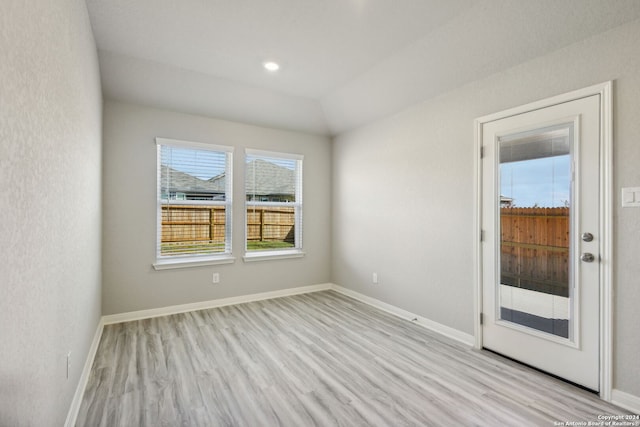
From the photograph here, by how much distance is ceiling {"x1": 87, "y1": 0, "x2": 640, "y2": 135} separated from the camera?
2.32m

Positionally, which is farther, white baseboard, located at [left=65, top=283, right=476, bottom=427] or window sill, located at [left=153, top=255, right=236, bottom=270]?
window sill, located at [left=153, top=255, right=236, bottom=270]

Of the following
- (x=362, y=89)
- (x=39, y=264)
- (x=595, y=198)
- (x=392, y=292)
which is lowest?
(x=392, y=292)

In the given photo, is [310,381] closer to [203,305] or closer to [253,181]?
[203,305]

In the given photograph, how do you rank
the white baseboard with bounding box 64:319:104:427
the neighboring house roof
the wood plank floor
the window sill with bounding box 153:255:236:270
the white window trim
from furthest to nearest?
the white window trim, the neighboring house roof, the window sill with bounding box 153:255:236:270, the wood plank floor, the white baseboard with bounding box 64:319:104:427

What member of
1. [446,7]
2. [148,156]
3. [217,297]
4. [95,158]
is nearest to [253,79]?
[148,156]

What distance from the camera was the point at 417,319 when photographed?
11.6 ft

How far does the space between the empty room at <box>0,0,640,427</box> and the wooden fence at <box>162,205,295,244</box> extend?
41 millimetres

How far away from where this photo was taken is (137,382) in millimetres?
2295

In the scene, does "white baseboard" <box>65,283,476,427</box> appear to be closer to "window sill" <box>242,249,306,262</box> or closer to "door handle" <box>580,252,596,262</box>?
"window sill" <box>242,249,306,262</box>

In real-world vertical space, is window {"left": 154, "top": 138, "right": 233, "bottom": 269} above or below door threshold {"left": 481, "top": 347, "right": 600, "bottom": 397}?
above

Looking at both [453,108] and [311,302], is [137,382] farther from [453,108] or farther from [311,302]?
[453,108]

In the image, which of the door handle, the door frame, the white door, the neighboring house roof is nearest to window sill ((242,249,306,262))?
the neighboring house roof

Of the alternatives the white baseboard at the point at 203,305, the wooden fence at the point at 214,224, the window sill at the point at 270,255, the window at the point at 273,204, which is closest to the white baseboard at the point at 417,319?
the white baseboard at the point at 203,305

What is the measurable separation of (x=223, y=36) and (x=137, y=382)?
116 inches
